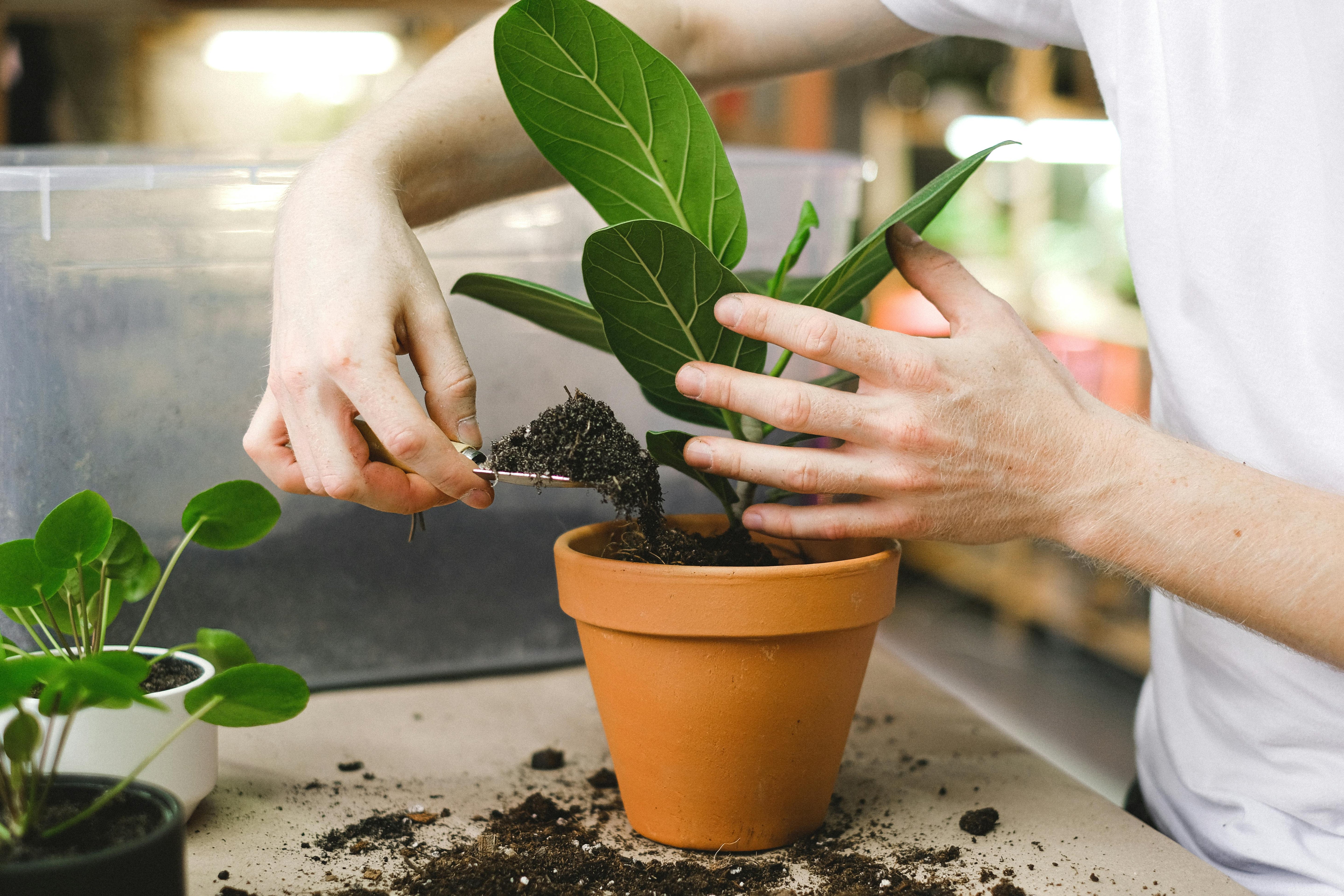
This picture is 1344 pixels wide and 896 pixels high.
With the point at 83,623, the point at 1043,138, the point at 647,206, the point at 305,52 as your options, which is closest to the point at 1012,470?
the point at 647,206

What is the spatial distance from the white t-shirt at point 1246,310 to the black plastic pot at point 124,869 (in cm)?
67

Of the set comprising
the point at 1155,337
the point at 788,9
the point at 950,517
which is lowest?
the point at 950,517

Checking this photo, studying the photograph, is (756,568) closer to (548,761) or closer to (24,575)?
(548,761)

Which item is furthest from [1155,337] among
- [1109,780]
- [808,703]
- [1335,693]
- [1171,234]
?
[1109,780]

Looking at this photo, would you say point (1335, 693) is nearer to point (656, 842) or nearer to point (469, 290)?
point (656, 842)

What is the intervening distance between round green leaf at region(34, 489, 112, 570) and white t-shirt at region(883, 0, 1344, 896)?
0.73 metres

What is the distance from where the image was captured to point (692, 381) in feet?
1.95

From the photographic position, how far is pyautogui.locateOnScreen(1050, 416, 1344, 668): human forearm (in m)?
0.58

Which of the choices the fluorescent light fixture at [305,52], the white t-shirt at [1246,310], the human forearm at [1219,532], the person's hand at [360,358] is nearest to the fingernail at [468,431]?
the person's hand at [360,358]

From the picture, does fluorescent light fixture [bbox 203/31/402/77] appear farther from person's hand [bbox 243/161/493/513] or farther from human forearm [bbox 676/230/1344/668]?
human forearm [bbox 676/230/1344/668]

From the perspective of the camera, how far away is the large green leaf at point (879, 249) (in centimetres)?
59

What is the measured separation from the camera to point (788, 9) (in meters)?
0.89

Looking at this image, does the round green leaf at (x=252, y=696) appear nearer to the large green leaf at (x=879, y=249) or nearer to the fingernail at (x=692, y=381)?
the fingernail at (x=692, y=381)

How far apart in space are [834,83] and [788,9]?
2242mm
